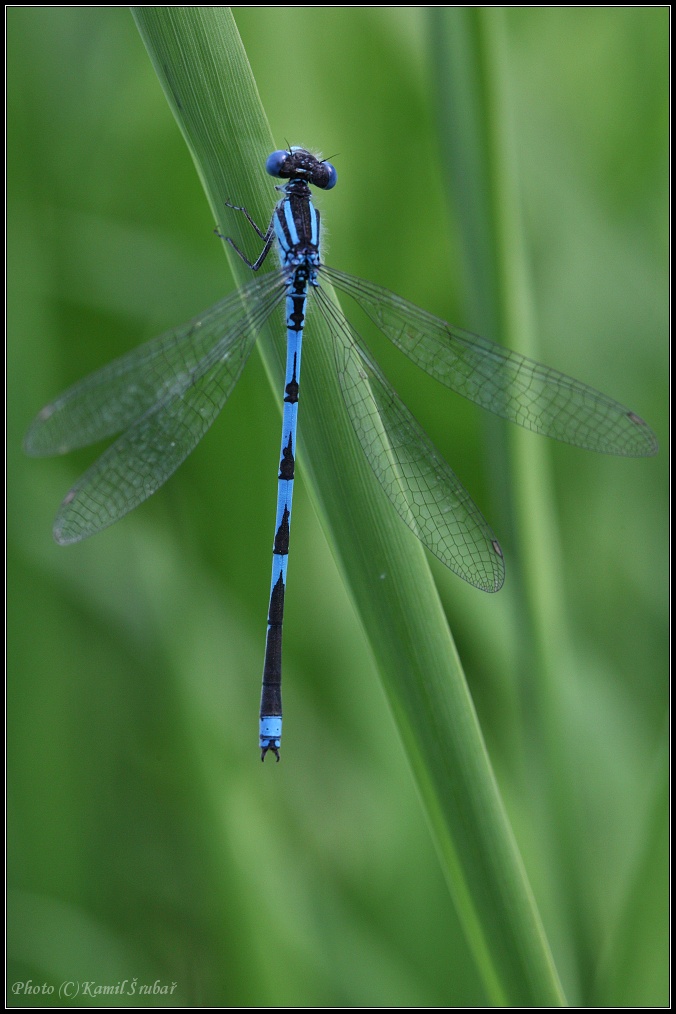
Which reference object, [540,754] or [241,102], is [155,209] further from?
[540,754]

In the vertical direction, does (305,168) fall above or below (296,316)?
above

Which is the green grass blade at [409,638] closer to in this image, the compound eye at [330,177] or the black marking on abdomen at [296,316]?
the black marking on abdomen at [296,316]

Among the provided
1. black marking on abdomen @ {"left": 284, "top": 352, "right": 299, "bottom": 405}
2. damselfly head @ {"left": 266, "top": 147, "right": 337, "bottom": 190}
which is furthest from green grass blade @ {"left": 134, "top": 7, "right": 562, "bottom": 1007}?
damselfly head @ {"left": 266, "top": 147, "right": 337, "bottom": 190}

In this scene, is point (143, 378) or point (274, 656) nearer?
point (143, 378)

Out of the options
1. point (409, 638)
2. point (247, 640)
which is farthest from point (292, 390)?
point (247, 640)

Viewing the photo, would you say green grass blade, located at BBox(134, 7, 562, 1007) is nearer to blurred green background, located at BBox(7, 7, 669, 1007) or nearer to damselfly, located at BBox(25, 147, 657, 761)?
damselfly, located at BBox(25, 147, 657, 761)

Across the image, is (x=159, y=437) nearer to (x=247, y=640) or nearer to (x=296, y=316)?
(x=296, y=316)
